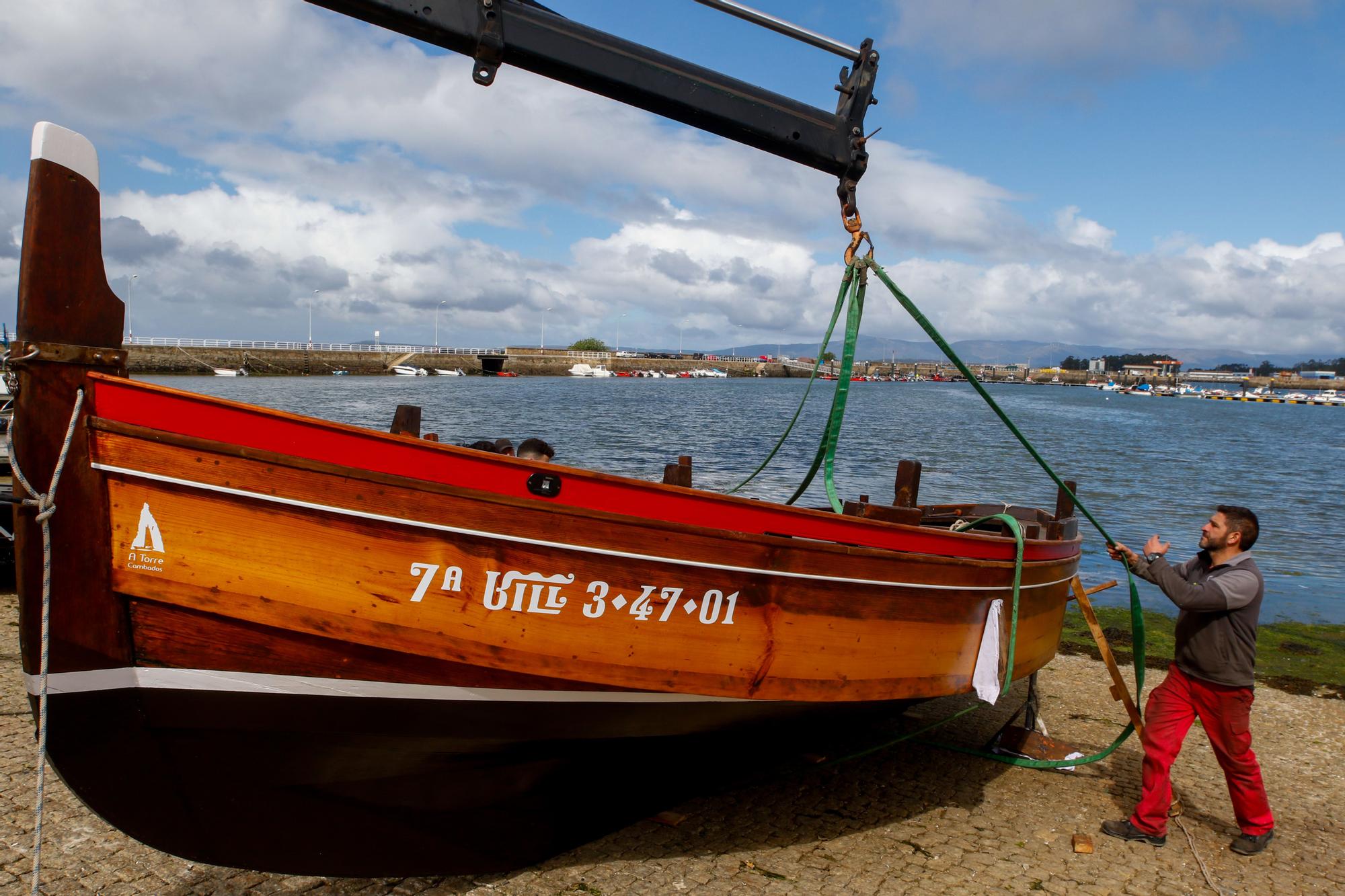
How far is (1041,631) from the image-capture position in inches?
248

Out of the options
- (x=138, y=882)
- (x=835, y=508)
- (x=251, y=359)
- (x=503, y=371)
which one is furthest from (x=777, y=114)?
(x=503, y=371)

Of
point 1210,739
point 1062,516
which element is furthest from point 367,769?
point 1062,516

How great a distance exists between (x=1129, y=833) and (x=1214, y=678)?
1.07m

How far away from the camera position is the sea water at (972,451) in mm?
19047

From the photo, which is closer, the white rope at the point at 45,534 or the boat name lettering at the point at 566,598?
the white rope at the point at 45,534

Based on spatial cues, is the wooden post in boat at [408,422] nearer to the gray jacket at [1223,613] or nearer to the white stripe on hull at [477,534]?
the white stripe on hull at [477,534]

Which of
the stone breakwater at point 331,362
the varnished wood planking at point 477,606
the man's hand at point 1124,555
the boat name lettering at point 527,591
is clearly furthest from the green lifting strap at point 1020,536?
the stone breakwater at point 331,362

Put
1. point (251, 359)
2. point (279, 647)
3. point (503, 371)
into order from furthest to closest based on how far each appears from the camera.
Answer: point (503, 371), point (251, 359), point (279, 647)

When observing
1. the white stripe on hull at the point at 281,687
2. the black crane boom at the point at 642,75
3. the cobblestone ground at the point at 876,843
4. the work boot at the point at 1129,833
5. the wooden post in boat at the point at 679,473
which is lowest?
the cobblestone ground at the point at 876,843

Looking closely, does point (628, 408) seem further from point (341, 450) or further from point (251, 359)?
point (341, 450)

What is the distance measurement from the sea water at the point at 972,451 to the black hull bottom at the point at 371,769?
130 inches

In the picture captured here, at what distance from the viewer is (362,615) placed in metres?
3.71

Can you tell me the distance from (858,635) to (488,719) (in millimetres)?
→ 1915

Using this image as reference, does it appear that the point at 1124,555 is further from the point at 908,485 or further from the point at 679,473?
the point at 679,473
